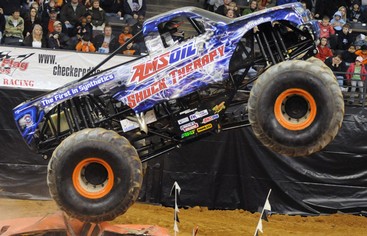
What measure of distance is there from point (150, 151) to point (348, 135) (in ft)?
20.6

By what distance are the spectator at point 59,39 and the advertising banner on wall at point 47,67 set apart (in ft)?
5.70

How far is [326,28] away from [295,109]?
10.6m

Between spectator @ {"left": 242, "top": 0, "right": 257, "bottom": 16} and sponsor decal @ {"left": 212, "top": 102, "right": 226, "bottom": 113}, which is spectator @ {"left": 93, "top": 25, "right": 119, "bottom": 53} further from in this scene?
sponsor decal @ {"left": 212, "top": 102, "right": 226, "bottom": 113}

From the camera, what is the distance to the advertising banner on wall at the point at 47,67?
54.7 ft

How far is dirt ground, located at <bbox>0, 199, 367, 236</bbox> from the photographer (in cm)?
1588

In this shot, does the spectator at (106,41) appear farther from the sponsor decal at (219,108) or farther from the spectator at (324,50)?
the sponsor decal at (219,108)

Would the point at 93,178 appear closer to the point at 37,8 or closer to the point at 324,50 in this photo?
the point at 37,8

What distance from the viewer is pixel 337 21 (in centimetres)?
2156

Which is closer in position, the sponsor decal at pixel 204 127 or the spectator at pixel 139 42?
the sponsor decal at pixel 204 127

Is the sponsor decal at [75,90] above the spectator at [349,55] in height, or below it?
above

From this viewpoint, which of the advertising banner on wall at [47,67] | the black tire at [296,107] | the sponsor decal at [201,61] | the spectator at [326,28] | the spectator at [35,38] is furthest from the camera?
the spectator at [326,28]

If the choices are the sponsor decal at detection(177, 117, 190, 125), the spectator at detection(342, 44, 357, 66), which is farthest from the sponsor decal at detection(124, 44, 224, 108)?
the spectator at detection(342, 44, 357, 66)

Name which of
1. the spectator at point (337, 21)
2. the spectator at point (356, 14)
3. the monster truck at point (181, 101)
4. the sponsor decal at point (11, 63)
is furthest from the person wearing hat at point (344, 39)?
the monster truck at point (181, 101)

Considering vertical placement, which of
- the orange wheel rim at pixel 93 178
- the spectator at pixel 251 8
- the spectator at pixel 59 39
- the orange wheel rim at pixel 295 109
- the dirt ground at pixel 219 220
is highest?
the orange wheel rim at pixel 295 109
